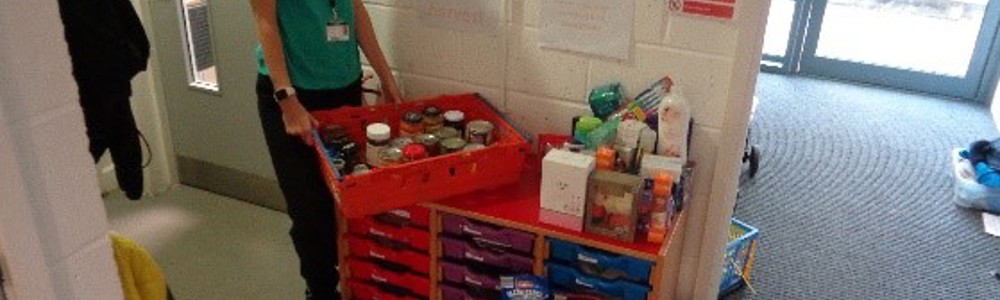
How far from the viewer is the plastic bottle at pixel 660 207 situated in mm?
1786

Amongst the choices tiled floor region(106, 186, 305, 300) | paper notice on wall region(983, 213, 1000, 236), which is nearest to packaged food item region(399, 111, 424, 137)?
tiled floor region(106, 186, 305, 300)

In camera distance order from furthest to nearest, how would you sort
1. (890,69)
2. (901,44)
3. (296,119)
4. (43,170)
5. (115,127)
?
(901,44)
(890,69)
(296,119)
(115,127)
(43,170)

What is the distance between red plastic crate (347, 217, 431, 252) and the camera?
2.08 metres

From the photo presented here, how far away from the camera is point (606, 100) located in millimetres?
2084

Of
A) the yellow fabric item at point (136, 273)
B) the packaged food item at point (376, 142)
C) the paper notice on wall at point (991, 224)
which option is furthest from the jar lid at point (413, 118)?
the paper notice on wall at point (991, 224)

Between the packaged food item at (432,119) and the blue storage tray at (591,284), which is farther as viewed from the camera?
the packaged food item at (432,119)

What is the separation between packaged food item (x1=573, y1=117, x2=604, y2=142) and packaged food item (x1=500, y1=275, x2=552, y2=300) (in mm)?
365

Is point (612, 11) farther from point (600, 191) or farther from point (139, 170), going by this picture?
point (139, 170)

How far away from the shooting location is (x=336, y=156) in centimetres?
200

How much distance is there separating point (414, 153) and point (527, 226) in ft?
1.06

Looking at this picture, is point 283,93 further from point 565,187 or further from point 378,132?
point 565,187

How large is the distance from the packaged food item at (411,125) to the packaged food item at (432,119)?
0.05 ft

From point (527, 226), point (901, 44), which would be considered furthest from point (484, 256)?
point (901, 44)

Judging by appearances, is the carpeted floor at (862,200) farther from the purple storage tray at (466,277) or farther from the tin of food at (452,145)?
the tin of food at (452,145)
